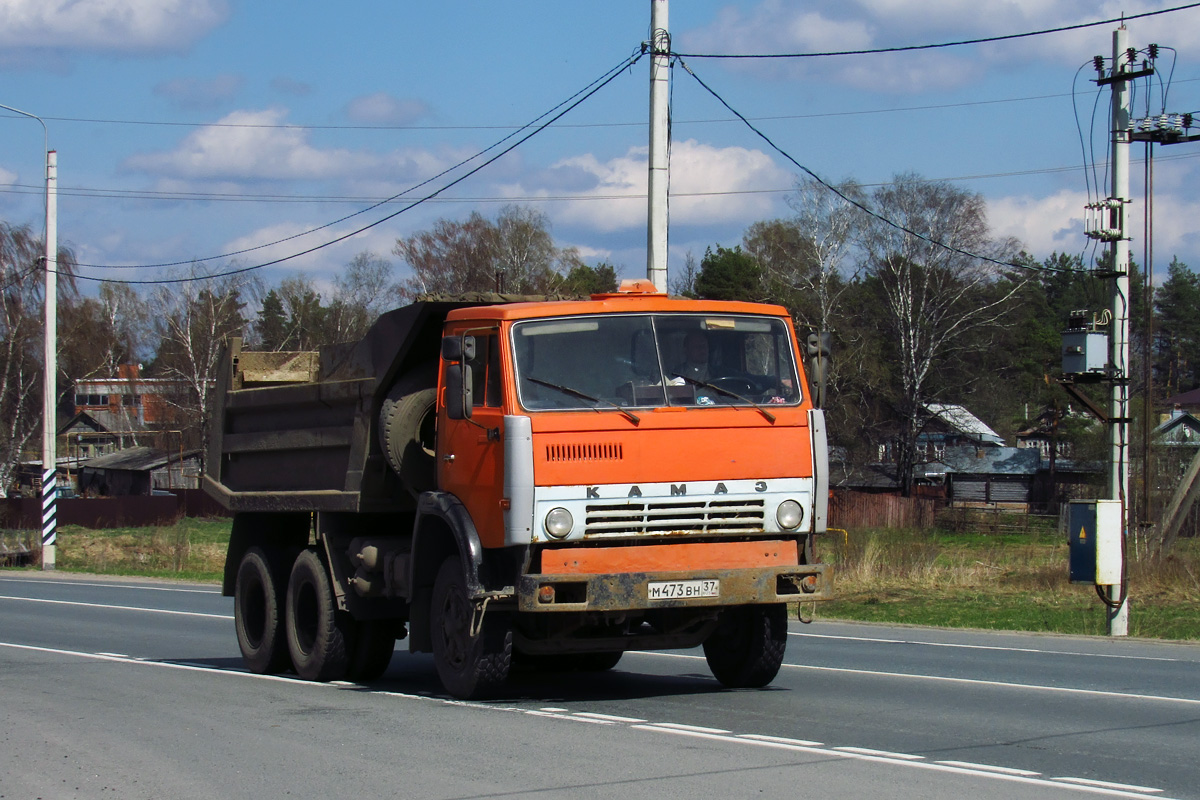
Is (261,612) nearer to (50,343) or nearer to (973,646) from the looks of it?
(973,646)

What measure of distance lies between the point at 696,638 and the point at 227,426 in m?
5.67

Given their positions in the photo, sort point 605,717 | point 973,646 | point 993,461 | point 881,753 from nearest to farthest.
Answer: point 881,753, point 605,717, point 973,646, point 993,461

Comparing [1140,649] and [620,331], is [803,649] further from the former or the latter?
[620,331]

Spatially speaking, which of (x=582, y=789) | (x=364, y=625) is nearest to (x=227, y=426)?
(x=364, y=625)

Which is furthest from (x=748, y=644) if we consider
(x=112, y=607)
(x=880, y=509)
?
(x=880, y=509)

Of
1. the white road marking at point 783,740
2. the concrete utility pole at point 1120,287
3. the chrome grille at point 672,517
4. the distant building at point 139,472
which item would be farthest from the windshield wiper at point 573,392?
the distant building at point 139,472

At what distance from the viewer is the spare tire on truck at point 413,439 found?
34.3 ft

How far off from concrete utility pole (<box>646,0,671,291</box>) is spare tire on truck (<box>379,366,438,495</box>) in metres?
6.92

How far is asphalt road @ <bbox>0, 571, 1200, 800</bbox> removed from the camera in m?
6.63

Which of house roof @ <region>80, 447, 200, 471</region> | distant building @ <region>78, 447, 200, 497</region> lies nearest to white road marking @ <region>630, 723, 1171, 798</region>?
house roof @ <region>80, 447, 200, 471</region>

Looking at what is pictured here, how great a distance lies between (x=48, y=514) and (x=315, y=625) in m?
26.9

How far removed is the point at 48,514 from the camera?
3591 cm

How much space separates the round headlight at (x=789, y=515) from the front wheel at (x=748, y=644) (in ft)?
2.46

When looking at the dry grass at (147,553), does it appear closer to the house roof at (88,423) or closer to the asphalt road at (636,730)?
the asphalt road at (636,730)
